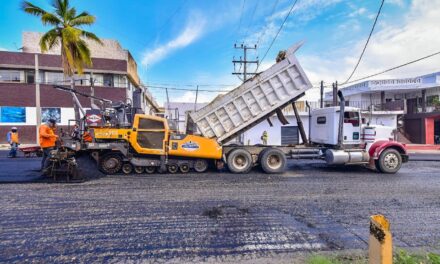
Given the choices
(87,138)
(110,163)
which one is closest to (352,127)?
(110,163)

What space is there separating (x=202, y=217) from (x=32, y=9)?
18.7 metres

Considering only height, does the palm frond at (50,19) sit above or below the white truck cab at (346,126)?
above

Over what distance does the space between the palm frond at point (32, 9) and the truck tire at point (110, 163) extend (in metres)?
13.3

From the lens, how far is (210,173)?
9.24 metres

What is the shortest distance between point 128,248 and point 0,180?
6.70 m

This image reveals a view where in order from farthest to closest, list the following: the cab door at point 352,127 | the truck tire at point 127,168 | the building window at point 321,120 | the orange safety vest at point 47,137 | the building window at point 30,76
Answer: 1. the building window at point 30,76
2. the building window at point 321,120
3. the cab door at point 352,127
4. the truck tire at point 127,168
5. the orange safety vest at point 47,137

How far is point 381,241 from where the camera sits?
2053 mm

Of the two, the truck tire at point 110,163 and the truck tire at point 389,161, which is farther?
the truck tire at point 389,161

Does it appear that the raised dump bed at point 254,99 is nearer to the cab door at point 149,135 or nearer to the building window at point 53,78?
the cab door at point 149,135

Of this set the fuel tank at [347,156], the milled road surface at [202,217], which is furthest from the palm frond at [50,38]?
the fuel tank at [347,156]

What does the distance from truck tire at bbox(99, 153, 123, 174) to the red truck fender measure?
9.08 m

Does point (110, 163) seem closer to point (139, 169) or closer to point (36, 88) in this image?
point (139, 169)

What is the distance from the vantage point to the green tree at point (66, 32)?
640 inches

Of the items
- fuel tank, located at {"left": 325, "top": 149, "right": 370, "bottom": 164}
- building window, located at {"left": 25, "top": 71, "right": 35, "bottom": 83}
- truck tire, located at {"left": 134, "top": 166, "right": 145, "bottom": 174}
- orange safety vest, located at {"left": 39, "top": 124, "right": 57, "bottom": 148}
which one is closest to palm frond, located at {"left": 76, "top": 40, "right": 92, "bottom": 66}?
building window, located at {"left": 25, "top": 71, "right": 35, "bottom": 83}
